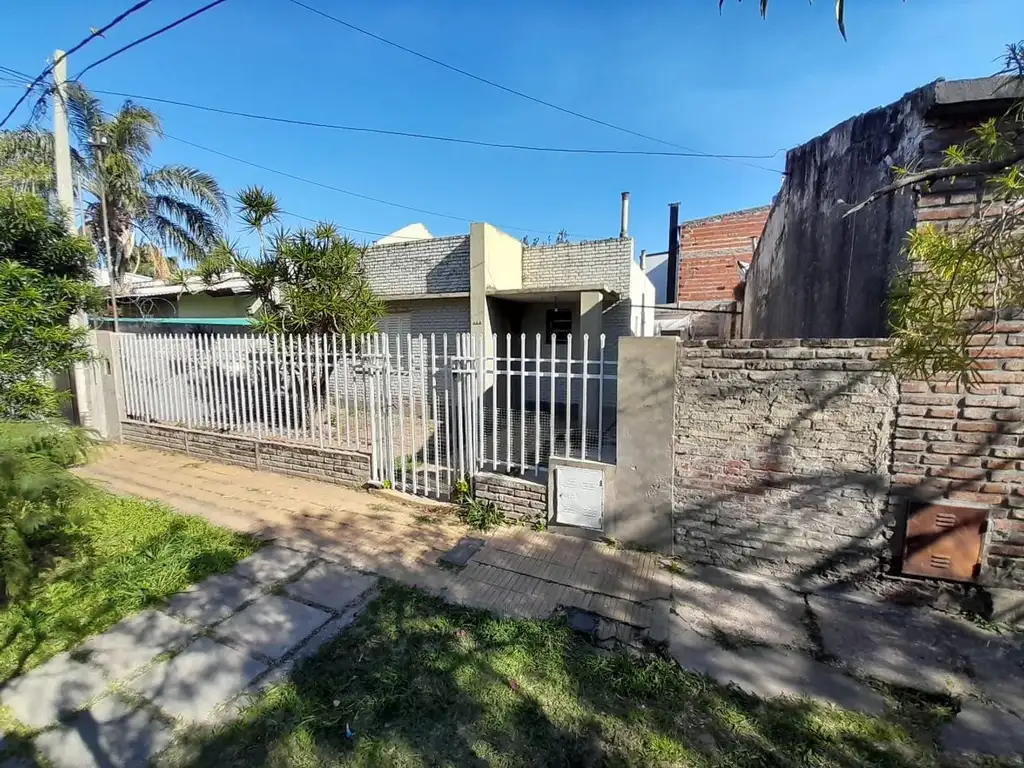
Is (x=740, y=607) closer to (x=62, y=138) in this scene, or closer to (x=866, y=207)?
(x=866, y=207)

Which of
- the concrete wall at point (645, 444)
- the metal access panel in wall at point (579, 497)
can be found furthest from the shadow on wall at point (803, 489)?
the metal access panel in wall at point (579, 497)

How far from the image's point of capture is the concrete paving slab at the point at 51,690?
204 centimetres

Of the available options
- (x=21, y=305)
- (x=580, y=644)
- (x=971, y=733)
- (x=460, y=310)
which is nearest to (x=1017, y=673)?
(x=971, y=733)

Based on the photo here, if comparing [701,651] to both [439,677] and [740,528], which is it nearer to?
[740,528]

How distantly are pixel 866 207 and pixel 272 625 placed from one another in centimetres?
545

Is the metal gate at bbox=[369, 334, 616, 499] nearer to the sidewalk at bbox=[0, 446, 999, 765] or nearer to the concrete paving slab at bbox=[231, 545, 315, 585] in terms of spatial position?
the sidewalk at bbox=[0, 446, 999, 765]

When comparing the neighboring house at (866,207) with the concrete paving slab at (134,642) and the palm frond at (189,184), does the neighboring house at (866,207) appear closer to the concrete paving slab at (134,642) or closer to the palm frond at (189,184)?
the concrete paving slab at (134,642)

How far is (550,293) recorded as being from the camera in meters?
9.56

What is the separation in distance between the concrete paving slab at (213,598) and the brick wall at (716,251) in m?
12.8

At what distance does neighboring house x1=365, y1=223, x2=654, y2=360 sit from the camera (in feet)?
32.3

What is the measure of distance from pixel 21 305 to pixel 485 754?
18.6ft

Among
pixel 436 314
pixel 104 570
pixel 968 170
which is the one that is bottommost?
pixel 104 570

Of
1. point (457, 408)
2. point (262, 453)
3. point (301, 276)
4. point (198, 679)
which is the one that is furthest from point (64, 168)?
point (198, 679)

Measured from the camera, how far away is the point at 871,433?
116 inches
